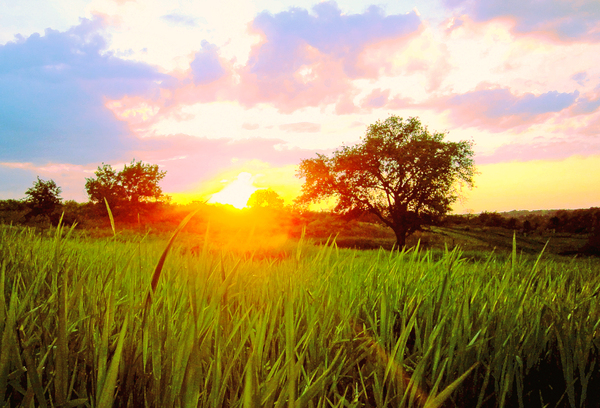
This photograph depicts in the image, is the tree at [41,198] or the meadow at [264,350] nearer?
the meadow at [264,350]

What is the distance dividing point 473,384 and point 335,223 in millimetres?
31182

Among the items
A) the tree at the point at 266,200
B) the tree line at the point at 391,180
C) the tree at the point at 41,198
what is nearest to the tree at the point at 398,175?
the tree line at the point at 391,180

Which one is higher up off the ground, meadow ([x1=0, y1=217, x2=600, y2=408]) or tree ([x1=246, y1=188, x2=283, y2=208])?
tree ([x1=246, y1=188, x2=283, y2=208])

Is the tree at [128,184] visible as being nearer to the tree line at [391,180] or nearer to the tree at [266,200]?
the tree line at [391,180]

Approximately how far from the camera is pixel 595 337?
82.1 inches

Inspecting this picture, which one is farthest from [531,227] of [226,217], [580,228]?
[226,217]

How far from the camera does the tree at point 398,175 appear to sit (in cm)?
2411

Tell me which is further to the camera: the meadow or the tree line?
the tree line

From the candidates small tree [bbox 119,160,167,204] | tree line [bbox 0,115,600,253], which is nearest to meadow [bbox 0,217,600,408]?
tree line [bbox 0,115,600,253]

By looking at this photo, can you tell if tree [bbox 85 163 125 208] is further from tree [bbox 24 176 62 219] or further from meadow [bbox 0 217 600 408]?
meadow [bbox 0 217 600 408]

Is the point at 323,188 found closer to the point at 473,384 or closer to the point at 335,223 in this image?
the point at 335,223

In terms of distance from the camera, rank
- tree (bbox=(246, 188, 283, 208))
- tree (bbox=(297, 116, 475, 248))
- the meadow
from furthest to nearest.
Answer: tree (bbox=(246, 188, 283, 208))
tree (bbox=(297, 116, 475, 248))
the meadow

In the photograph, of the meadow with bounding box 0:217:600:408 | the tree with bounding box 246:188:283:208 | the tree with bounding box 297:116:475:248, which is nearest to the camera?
the meadow with bounding box 0:217:600:408

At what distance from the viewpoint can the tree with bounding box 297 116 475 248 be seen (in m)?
24.1
